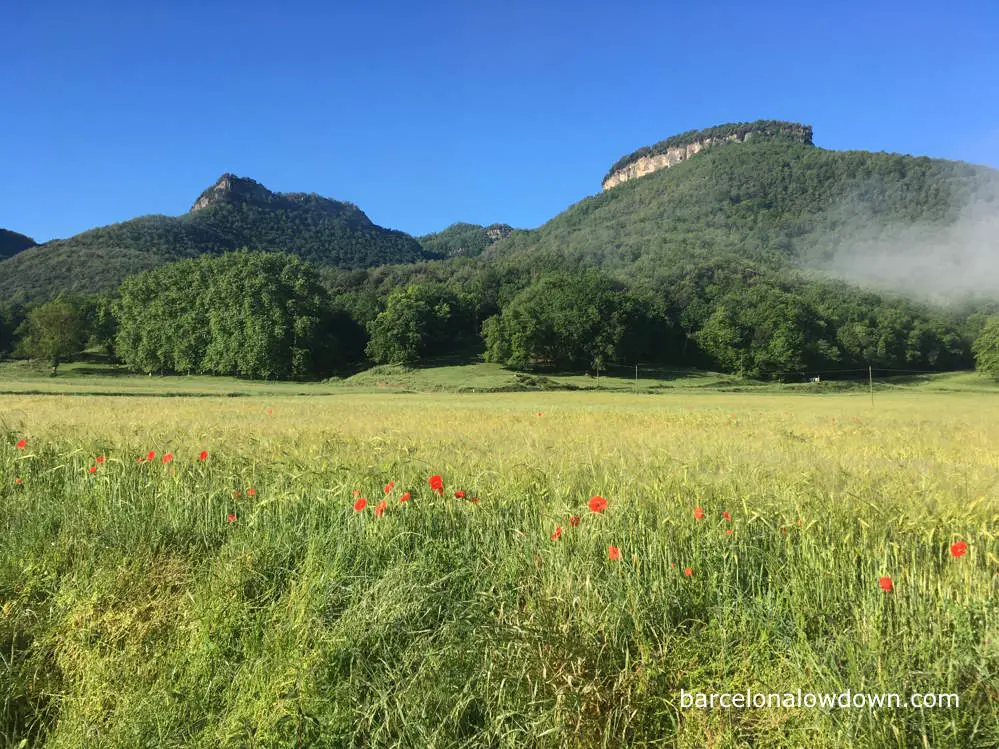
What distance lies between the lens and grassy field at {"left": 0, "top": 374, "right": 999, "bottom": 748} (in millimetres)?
Result: 2389

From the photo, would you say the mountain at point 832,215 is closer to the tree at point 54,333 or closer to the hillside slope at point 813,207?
the hillside slope at point 813,207

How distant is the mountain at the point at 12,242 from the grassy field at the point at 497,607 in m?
230

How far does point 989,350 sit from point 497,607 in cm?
11006

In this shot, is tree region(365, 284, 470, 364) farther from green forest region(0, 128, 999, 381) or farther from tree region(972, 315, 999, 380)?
tree region(972, 315, 999, 380)

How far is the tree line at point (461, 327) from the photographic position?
77.2 metres

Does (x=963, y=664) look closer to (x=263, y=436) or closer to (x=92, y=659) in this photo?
(x=92, y=659)

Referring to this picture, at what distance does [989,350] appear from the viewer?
8531 centimetres

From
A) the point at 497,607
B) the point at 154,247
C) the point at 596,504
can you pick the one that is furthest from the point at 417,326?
the point at 154,247

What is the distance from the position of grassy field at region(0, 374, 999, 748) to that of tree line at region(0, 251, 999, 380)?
74.1 meters

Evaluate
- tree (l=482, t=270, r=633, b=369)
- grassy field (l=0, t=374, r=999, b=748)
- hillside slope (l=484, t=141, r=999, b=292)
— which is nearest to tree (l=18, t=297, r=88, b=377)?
tree (l=482, t=270, r=633, b=369)

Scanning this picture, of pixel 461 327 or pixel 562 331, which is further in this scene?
pixel 461 327

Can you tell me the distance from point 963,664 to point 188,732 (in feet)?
10.8

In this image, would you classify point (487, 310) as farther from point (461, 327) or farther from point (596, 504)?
point (596, 504)

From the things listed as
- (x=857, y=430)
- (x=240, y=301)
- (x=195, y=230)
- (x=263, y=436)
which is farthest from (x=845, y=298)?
(x=195, y=230)
